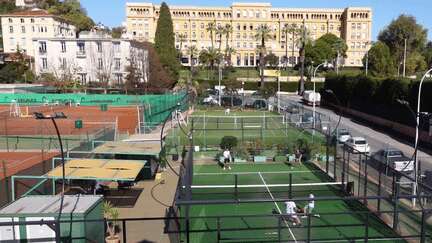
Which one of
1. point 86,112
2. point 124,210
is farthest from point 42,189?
point 86,112

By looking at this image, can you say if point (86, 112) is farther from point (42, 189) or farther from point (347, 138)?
point (42, 189)

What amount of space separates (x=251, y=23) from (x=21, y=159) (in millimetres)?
131595

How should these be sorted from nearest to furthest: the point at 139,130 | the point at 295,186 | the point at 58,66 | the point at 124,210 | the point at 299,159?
the point at 124,210 → the point at 295,186 → the point at 299,159 → the point at 139,130 → the point at 58,66

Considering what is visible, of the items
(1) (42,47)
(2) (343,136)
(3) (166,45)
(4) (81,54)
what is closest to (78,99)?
(4) (81,54)

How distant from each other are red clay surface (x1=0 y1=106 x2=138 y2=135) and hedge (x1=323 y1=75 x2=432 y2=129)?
92.6ft

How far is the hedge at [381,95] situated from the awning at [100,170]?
32318 millimetres

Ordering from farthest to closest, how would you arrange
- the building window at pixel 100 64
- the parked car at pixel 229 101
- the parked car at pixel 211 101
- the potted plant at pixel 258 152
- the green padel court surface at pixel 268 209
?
1. the building window at pixel 100 64
2. the parked car at pixel 229 101
3. the parked car at pixel 211 101
4. the potted plant at pixel 258 152
5. the green padel court surface at pixel 268 209

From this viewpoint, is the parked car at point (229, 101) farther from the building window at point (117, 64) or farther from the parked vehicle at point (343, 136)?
the parked vehicle at point (343, 136)

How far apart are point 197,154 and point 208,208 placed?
40.2 ft

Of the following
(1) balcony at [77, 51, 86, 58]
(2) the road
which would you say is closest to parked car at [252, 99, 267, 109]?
(2) the road

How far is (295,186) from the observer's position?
24453 mm

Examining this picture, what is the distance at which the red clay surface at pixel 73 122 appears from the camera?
3550 cm

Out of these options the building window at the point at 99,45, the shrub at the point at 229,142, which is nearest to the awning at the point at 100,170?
the shrub at the point at 229,142

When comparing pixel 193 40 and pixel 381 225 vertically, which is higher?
pixel 193 40
